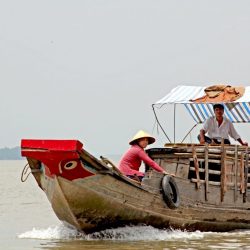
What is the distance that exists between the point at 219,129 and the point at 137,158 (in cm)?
238

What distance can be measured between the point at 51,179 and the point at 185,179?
260cm

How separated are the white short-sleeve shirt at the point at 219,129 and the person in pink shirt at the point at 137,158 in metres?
2.02

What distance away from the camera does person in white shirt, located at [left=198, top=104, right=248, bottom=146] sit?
1464 centimetres

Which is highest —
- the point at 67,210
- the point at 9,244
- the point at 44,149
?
the point at 44,149

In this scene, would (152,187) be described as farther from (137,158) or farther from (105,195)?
(105,195)

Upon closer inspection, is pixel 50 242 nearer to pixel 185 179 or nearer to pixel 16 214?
pixel 185 179

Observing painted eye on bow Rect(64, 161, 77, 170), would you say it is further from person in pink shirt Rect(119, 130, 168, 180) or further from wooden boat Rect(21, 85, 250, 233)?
person in pink shirt Rect(119, 130, 168, 180)

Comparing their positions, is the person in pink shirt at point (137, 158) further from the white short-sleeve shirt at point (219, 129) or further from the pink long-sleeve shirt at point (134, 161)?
the white short-sleeve shirt at point (219, 129)

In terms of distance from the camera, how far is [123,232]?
1284cm

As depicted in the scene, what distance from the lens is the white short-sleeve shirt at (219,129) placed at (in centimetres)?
1467

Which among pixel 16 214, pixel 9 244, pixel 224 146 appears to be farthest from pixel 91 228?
pixel 16 214

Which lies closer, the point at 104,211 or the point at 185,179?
the point at 104,211

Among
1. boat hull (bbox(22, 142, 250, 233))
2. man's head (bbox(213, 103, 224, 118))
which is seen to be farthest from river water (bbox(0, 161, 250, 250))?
man's head (bbox(213, 103, 224, 118))

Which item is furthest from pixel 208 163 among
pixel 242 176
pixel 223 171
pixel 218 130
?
pixel 218 130
